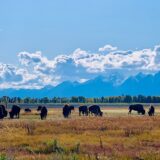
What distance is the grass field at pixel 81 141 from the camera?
30938 mm

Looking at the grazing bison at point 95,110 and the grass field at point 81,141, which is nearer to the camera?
the grass field at point 81,141

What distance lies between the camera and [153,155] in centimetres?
2953

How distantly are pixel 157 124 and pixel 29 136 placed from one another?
603 inches

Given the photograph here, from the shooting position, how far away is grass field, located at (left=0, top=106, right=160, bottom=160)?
3094 centimetres

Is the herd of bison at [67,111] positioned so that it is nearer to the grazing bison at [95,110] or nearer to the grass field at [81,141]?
the grazing bison at [95,110]

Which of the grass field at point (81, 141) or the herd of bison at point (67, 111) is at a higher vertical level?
the herd of bison at point (67, 111)

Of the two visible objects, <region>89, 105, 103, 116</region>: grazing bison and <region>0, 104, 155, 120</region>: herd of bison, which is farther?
<region>89, 105, 103, 116</region>: grazing bison

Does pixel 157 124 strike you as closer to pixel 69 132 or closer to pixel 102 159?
pixel 69 132

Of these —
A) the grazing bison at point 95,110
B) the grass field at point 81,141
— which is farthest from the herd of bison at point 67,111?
the grass field at point 81,141

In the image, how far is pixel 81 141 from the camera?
39688 mm

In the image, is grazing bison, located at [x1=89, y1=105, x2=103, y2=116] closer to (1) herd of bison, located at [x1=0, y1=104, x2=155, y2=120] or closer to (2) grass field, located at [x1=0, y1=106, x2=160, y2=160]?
(1) herd of bison, located at [x1=0, y1=104, x2=155, y2=120]

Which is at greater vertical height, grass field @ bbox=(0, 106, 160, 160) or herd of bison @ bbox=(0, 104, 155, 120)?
herd of bison @ bbox=(0, 104, 155, 120)

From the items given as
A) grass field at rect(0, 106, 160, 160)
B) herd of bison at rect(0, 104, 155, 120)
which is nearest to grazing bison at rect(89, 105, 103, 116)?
herd of bison at rect(0, 104, 155, 120)

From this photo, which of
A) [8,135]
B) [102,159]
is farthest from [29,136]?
[102,159]
